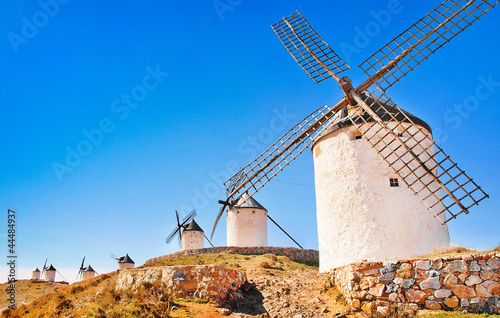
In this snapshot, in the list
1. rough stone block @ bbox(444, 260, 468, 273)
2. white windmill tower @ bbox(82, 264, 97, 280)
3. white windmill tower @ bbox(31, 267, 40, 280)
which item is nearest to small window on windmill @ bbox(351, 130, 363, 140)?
rough stone block @ bbox(444, 260, 468, 273)

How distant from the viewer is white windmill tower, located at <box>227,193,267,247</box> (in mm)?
26188

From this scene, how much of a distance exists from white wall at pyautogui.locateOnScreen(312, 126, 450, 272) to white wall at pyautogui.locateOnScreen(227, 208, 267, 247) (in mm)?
13198

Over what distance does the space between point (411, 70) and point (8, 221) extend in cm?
1368

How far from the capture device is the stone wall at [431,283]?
6.72 m

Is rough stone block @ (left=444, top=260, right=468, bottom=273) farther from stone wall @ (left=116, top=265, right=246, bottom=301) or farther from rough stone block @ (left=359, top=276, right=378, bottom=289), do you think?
stone wall @ (left=116, top=265, right=246, bottom=301)

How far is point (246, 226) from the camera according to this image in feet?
86.5

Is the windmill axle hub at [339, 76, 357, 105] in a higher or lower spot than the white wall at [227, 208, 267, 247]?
higher

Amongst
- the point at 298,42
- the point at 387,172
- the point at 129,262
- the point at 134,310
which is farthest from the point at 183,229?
the point at 134,310

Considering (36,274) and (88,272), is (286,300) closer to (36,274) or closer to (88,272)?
(88,272)

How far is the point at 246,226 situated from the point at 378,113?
15.3 m

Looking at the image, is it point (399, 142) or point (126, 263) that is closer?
point (399, 142)

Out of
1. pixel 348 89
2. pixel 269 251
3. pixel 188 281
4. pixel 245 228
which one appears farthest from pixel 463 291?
pixel 245 228

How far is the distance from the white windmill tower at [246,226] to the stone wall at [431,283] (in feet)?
60.6

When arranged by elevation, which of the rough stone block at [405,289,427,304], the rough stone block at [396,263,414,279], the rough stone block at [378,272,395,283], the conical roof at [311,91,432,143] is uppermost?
the conical roof at [311,91,432,143]
